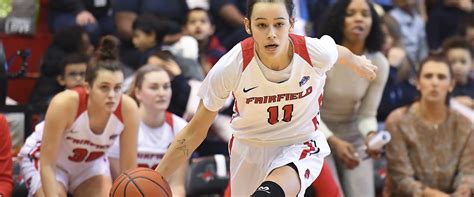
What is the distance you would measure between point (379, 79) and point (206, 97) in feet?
7.52

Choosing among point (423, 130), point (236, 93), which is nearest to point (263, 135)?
point (236, 93)

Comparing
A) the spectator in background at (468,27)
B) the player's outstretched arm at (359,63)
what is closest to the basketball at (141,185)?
the player's outstretched arm at (359,63)

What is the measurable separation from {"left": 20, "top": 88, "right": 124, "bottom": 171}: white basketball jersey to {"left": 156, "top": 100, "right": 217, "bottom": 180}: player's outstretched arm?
56.5 inches

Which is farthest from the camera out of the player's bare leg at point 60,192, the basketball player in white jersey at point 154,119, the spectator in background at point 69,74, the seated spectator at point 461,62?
the seated spectator at point 461,62

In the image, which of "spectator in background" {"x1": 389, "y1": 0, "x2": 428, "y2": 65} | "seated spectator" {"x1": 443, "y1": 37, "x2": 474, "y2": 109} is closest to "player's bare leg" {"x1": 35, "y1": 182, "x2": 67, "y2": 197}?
"seated spectator" {"x1": 443, "y1": 37, "x2": 474, "y2": 109}

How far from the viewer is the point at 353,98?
271 inches

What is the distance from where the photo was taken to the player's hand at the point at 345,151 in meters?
6.71

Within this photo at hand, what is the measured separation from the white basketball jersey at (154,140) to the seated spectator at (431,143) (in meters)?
1.68

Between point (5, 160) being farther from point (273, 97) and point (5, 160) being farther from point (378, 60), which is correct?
point (378, 60)

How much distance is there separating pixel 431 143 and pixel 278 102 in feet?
8.40

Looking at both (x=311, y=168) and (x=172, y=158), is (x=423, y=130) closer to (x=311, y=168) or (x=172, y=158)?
(x=311, y=168)

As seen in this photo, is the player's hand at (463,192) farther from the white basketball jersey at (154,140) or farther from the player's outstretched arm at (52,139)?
the player's outstretched arm at (52,139)

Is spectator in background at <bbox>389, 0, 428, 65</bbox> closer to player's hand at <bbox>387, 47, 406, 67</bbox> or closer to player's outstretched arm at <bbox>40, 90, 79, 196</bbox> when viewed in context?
player's hand at <bbox>387, 47, 406, 67</bbox>

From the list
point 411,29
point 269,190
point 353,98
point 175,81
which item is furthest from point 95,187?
point 411,29
